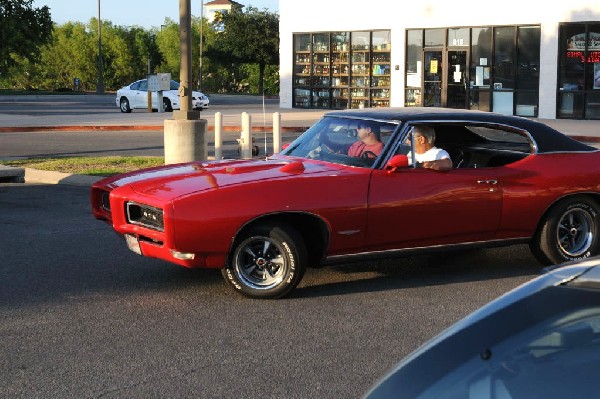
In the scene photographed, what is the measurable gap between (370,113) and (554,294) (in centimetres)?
611

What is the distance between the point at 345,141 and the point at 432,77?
90.6ft

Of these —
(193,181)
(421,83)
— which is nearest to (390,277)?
(193,181)

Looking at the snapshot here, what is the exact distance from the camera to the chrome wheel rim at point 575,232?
28.1 feet

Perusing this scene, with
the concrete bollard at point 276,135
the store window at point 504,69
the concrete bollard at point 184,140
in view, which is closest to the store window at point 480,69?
the store window at point 504,69

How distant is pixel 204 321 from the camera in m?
6.83

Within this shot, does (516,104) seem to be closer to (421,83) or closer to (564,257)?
(421,83)

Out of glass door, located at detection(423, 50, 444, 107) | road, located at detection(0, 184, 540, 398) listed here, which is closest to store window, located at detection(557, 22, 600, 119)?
glass door, located at detection(423, 50, 444, 107)

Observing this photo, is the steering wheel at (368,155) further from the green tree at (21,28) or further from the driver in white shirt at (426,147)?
the green tree at (21,28)

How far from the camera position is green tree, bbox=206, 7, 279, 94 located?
70.6 meters

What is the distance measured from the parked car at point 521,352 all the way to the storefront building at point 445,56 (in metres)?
30.3

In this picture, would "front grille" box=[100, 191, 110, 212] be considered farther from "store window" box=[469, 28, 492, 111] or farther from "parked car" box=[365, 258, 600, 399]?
"store window" box=[469, 28, 492, 111]

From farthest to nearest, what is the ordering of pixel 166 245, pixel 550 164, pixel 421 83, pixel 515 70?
pixel 421 83 < pixel 515 70 < pixel 550 164 < pixel 166 245

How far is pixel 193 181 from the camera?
7555 millimetres

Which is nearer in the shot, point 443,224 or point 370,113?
point 443,224
